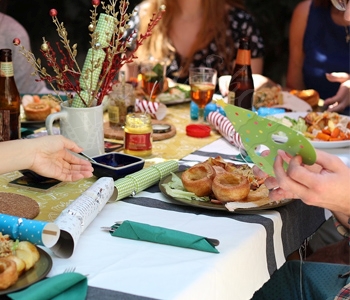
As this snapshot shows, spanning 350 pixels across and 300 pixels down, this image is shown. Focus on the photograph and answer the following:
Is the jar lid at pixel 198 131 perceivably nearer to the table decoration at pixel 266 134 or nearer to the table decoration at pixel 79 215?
the table decoration at pixel 79 215

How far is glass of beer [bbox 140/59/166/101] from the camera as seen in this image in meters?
2.71

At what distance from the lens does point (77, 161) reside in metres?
1.69

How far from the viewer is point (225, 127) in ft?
7.61

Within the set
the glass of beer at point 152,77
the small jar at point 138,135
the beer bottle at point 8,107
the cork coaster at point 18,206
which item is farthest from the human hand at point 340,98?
the cork coaster at point 18,206

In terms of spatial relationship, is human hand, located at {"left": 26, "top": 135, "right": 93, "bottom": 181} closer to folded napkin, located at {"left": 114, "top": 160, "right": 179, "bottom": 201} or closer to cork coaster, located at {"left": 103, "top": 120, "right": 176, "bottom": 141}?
folded napkin, located at {"left": 114, "top": 160, "right": 179, "bottom": 201}

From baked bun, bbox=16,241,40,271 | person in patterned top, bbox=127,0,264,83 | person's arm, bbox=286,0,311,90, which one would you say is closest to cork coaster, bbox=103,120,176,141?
baked bun, bbox=16,241,40,271

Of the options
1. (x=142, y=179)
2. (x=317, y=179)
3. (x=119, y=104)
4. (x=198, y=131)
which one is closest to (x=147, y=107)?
(x=119, y=104)

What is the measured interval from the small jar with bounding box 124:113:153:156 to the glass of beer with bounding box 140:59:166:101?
612 mm

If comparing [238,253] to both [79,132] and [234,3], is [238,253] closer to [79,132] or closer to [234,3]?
[79,132]

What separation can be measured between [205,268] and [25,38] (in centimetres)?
243

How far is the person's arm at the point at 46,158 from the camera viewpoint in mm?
1559

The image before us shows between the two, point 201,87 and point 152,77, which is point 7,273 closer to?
point 201,87

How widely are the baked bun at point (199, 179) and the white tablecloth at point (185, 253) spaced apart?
0.05 metres

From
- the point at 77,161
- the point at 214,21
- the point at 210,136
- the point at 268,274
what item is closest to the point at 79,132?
the point at 77,161
